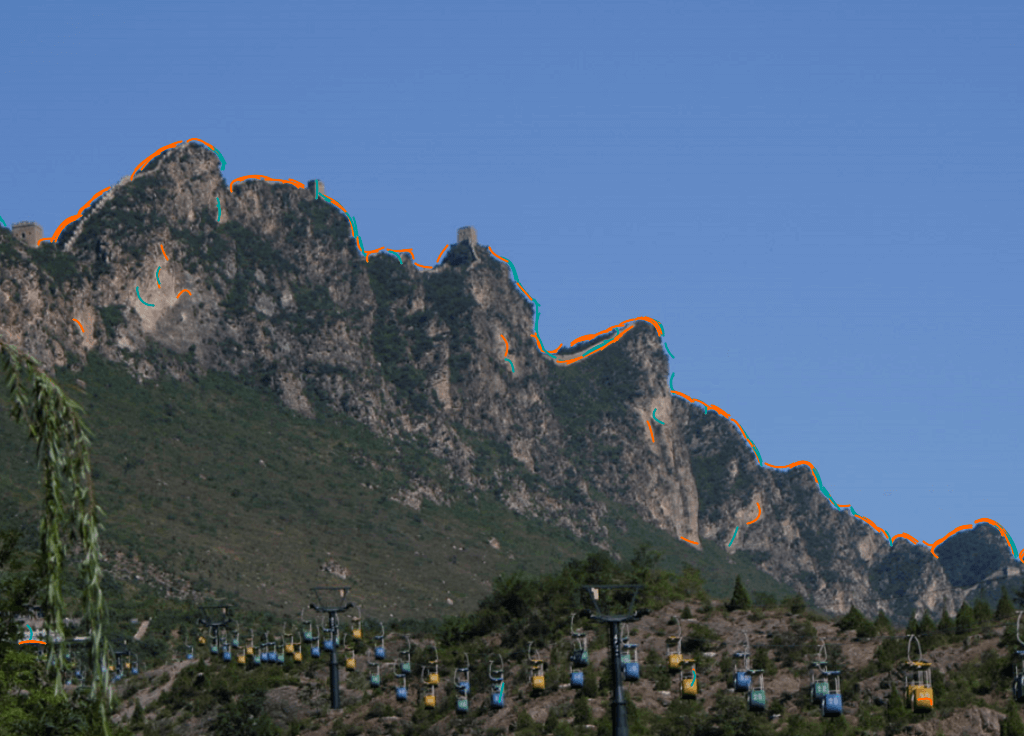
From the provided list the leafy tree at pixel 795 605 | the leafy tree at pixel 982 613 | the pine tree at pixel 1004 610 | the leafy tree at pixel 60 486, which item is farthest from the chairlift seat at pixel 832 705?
the leafy tree at pixel 795 605

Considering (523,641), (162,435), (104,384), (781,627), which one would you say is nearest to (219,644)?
(523,641)

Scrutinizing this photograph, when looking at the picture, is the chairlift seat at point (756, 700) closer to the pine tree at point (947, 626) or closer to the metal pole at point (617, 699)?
the metal pole at point (617, 699)

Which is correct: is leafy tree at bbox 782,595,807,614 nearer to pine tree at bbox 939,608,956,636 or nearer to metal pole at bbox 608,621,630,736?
pine tree at bbox 939,608,956,636

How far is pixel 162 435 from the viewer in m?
175

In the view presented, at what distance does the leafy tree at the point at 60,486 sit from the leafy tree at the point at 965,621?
2275 inches

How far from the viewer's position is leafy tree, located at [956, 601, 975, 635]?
225ft

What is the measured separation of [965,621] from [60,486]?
6158 cm

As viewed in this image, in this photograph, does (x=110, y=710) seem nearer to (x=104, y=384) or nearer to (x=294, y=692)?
(x=294, y=692)

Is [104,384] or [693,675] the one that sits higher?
[104,384]

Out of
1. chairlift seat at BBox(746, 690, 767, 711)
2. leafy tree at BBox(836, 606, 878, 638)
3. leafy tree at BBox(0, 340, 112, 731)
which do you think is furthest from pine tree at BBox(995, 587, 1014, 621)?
leafy tree at BBox(0, 340, 112, 731)

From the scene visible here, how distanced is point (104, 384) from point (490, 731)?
411 feet

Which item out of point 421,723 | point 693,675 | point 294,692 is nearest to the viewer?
point 693,675

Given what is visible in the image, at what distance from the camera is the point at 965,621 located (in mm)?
71062

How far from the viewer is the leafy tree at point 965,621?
68.5 metres
